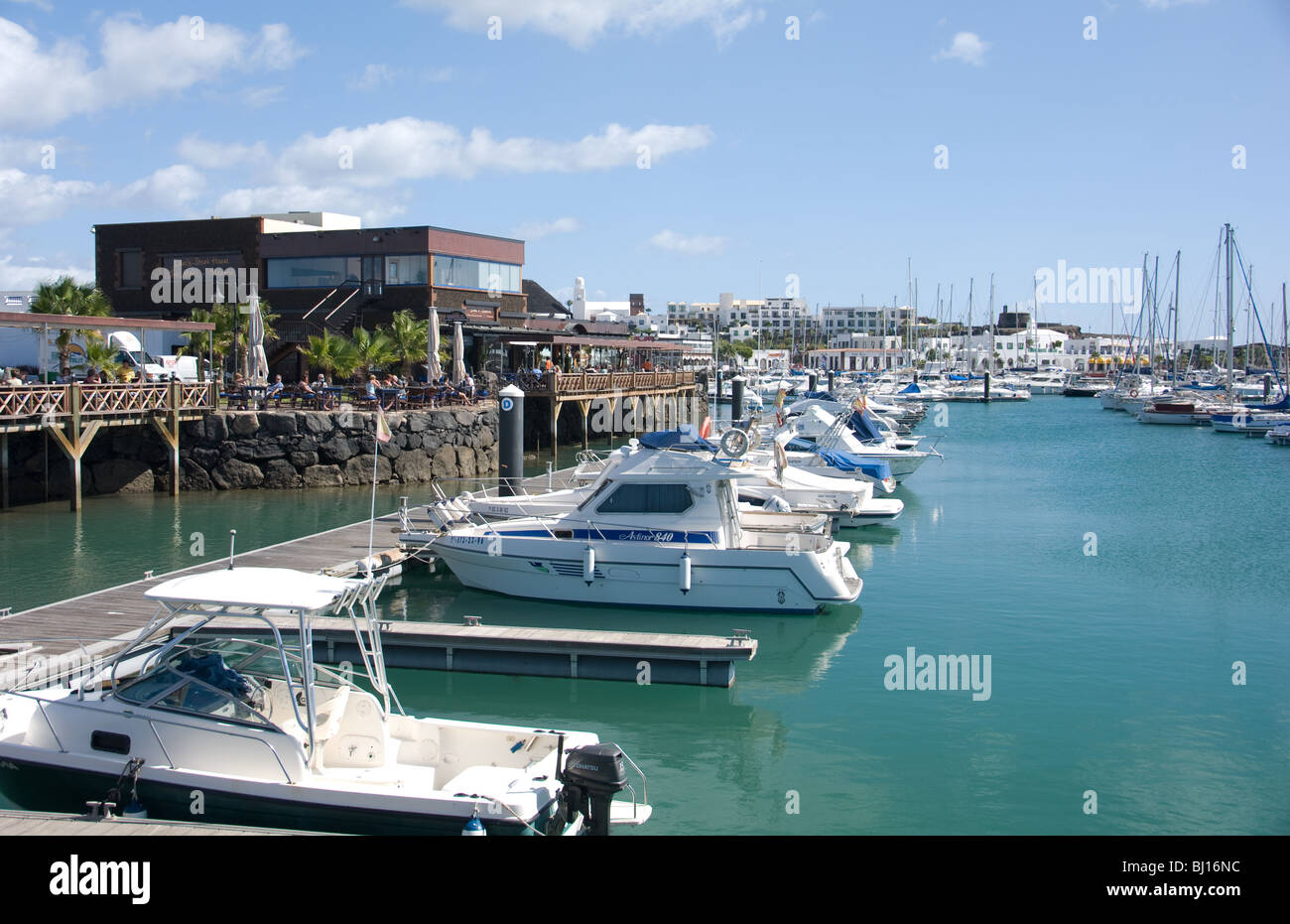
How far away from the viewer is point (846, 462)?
3212 cm

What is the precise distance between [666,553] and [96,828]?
11846mm

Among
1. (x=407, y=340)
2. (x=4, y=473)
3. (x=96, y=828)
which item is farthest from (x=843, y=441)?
(x=96, y=828)

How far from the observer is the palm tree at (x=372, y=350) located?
40.0 m

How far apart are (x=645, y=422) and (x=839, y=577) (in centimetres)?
3686

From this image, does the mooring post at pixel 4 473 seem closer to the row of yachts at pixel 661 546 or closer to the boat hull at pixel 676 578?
the row of yachts at pixel 661 546

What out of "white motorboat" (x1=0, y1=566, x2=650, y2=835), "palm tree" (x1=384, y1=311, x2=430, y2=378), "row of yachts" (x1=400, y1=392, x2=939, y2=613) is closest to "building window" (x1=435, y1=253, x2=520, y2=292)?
"palm tree" (x1=384, y1=311, x2=430, y2=378)

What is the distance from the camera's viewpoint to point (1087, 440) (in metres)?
60.5

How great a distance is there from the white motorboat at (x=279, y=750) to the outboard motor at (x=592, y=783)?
0.01 metres

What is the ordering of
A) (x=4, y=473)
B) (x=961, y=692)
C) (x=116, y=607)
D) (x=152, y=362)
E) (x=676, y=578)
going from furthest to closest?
1. (x=152, y=362)
2. (x=4, y=473)
3. (x=676, y=578)
4. (x=116, y=607)
5. (x=961, y=692)

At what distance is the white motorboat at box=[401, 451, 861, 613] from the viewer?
18953mm

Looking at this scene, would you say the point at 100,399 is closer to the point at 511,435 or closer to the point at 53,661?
the point at 511,435
